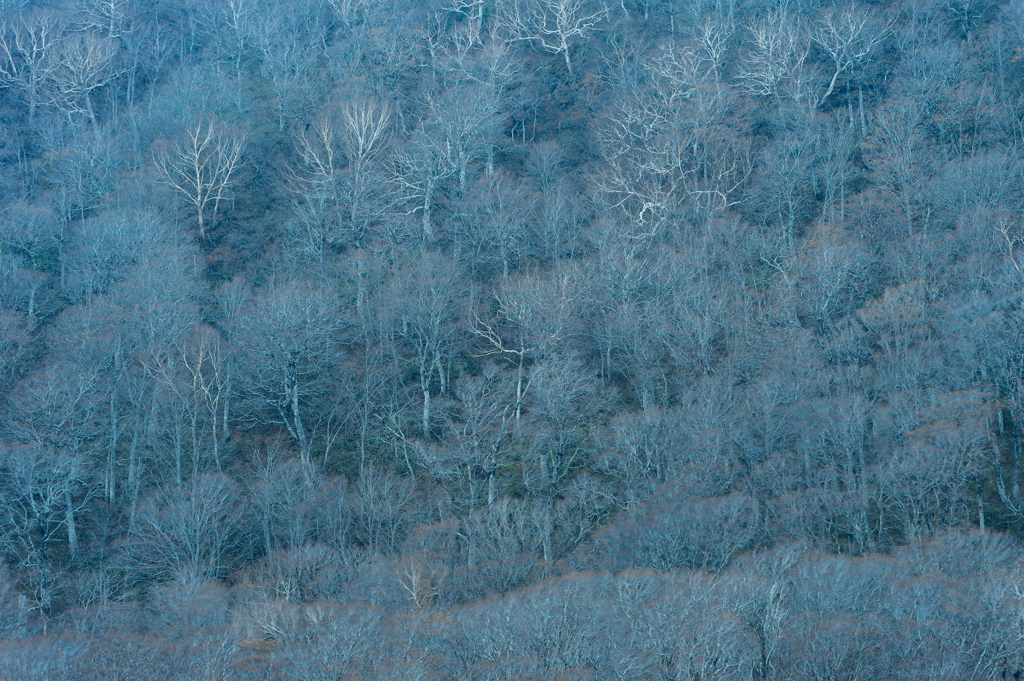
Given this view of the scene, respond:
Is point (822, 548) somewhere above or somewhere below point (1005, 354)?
below

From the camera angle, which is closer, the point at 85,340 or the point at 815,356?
the point at 815,356

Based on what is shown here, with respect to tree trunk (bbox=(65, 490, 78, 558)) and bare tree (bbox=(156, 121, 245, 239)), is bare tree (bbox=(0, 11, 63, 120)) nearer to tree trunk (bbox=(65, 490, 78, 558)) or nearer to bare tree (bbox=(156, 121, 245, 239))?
bare tree (bbox=(156, 121, 245, 239))

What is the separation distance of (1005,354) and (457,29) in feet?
174

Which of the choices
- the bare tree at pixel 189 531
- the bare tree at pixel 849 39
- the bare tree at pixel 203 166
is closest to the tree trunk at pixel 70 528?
the bare tree at pixel 189 531

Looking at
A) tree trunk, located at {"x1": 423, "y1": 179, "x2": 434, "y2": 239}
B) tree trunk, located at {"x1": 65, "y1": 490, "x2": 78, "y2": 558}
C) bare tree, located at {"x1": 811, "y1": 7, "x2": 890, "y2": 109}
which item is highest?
bare tree, located at {"x1": 811, "y1": 7, "x2": 890, "y2": 109}

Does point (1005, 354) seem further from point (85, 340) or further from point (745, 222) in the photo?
point (85, 340)

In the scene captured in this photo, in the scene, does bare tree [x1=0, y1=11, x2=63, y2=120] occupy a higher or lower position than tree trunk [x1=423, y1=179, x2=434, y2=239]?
higher

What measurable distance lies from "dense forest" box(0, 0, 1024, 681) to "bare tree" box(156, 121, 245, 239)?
0.38 metres

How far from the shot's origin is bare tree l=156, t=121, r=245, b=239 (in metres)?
57.4

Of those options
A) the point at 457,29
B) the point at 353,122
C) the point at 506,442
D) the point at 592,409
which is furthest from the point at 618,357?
the point at 457,29

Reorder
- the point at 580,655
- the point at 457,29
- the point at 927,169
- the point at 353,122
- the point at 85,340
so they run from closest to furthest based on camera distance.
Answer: the point at 580,655 < the point at 85,340 < the point at 927,169 < the point at 353,122 < the point at 457,29

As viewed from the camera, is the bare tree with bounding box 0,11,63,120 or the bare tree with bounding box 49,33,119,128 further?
the bare tree with bounding box 0,11,63,120

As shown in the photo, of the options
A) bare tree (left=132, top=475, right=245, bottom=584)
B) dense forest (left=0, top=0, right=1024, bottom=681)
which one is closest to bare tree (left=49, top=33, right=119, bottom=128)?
dense forest (left=0, top=0, right=1024, bottom=681)

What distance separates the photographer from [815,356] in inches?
1473
